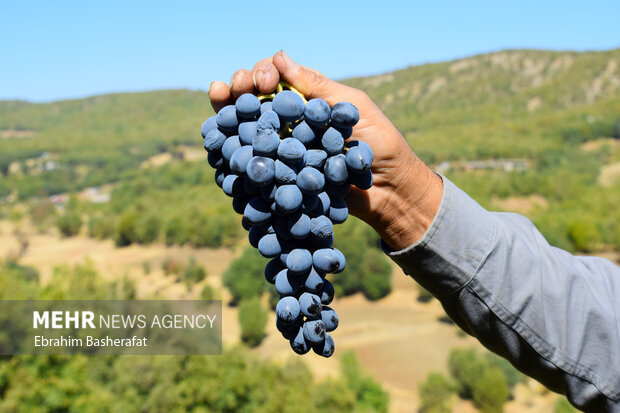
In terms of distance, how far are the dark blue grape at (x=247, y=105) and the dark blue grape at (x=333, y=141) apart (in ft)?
0.91

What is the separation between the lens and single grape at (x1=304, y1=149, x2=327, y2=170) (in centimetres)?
163

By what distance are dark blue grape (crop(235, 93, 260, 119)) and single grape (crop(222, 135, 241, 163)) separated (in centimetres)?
10

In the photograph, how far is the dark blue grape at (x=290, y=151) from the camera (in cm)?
156

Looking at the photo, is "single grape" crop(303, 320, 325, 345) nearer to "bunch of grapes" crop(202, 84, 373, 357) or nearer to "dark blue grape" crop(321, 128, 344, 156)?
"bunch of grapes" crop(202, 84, 373, 357)

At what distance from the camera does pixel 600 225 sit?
33188 millimetres

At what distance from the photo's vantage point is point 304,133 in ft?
5.43

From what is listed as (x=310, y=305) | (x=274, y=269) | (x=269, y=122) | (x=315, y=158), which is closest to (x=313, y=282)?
(x=310, y=305)

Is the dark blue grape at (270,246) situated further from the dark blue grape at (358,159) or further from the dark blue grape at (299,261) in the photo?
the dark blue grape at (358,159)

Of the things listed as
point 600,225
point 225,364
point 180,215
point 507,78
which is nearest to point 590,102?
point 507,78

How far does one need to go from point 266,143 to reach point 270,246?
14.9 inches

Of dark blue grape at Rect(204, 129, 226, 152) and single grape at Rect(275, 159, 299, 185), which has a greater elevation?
dark blue grape at Rect(204, 129, 226, 152)

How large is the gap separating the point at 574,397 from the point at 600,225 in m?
37.0

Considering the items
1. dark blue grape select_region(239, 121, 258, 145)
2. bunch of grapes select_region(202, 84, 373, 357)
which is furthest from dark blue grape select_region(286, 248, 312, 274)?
dark blue grape select_region(239, 121, 258, 145)

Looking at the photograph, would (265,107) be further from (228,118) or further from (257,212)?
(257,212)
